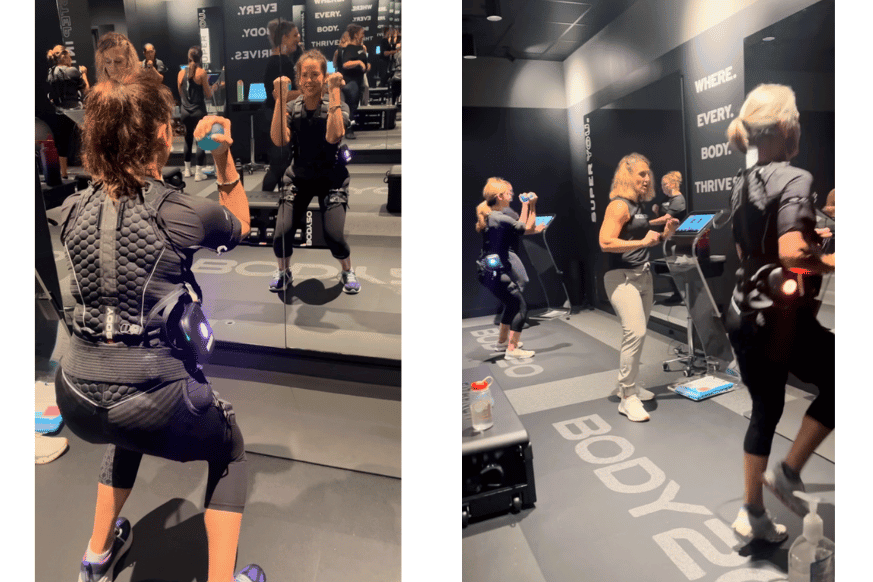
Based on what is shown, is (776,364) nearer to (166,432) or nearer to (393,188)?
(393,188)

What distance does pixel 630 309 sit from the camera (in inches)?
71.7

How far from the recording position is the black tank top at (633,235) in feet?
5.86

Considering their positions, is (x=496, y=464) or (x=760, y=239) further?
(x=496, y=464)

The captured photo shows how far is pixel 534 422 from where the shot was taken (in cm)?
187

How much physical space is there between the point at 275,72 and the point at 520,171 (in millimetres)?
932

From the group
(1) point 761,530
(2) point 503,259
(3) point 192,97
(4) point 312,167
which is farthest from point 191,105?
(1) point 761,530

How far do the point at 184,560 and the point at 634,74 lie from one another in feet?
7.60

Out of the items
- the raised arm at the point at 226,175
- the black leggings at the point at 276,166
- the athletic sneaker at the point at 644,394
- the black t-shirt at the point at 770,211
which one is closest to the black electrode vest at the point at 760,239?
the black t-shirt at the point at 770,211

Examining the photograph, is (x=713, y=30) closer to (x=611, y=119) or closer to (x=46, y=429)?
(x=611, y=119)

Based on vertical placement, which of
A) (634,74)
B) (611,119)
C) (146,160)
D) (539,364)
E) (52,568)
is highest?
(634,74)

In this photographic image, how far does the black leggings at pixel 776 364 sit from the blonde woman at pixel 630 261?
0.32 meters

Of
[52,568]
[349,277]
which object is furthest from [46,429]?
[349,277]

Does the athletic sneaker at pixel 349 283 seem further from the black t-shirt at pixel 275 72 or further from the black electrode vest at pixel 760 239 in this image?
the black electrode vest at pixel 760 239
